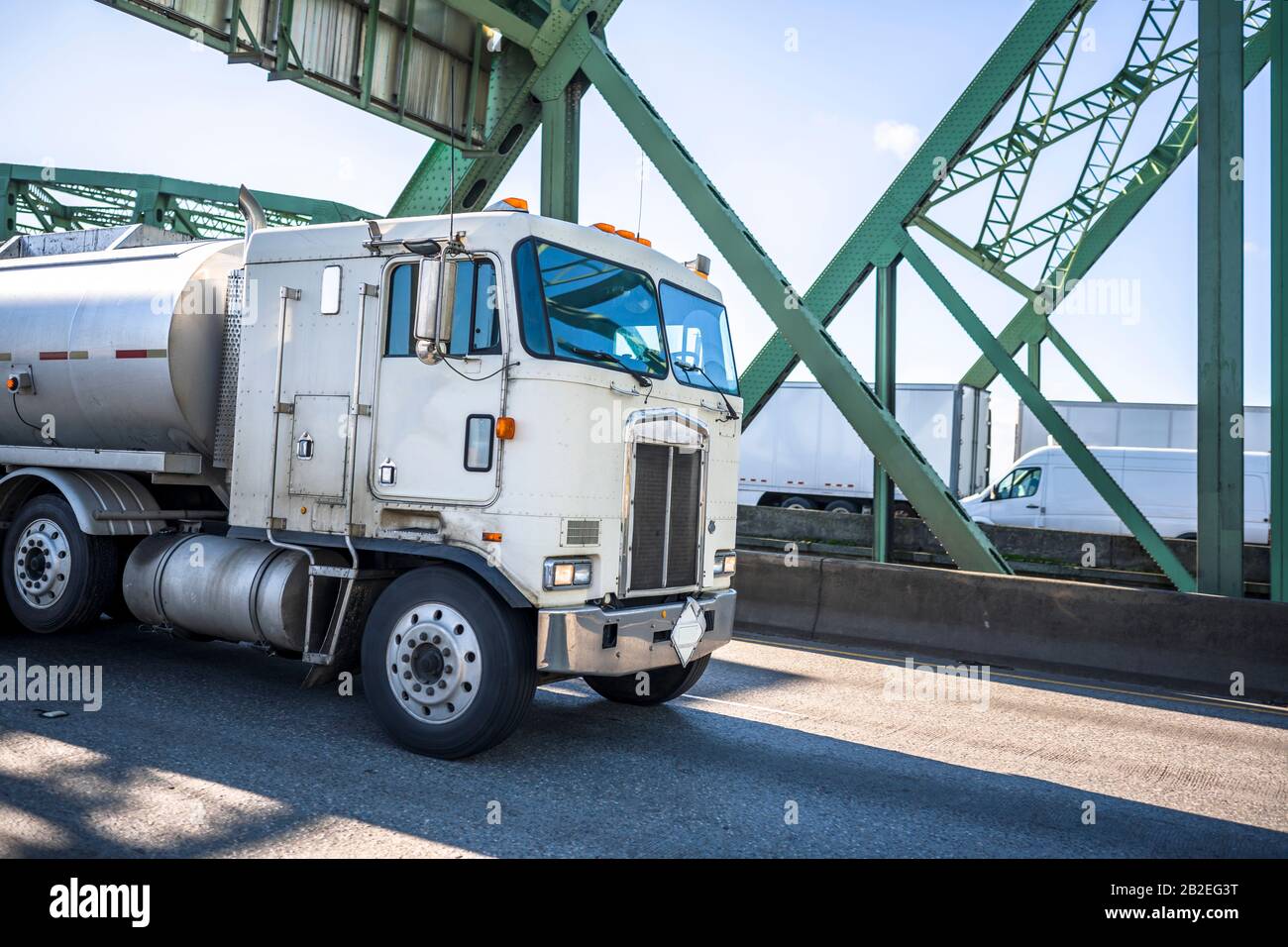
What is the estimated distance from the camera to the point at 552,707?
7.34 m

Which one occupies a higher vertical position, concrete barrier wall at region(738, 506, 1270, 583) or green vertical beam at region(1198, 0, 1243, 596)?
Answer: green vertical beam at region(1198, 0, 1243, 596)

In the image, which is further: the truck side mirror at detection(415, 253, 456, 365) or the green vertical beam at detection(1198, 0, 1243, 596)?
the green vertical beam at detection(1198, 0, 1243, 596)

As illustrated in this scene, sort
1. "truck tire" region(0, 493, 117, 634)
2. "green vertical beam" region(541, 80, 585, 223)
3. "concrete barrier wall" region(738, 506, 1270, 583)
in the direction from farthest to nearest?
"concrete barrier wall" region(738, 506, 1270, 583) < "green vertical beam" region(541, 80, 585, 223) < "truck tire" region(0, 493, 117, 634)

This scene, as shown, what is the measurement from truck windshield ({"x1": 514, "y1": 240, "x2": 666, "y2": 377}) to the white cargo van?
15160 millimetres

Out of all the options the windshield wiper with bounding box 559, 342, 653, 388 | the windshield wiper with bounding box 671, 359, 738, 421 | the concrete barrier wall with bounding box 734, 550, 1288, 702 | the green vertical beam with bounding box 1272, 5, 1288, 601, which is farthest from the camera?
the green vertical beam with bounding box 1272, 5, 1288, 601

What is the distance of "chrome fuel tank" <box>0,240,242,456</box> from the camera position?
24.0ft

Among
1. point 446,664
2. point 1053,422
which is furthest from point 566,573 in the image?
point 1053,422

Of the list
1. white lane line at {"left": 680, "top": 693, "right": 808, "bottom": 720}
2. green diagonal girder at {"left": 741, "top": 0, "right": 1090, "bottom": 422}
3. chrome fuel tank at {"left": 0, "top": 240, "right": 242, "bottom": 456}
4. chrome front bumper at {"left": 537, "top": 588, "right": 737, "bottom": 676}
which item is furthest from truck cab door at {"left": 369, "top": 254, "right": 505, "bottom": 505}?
green diagonal girder at {"left": 741, "top": 0, "right": 1090, "bottom": 422}

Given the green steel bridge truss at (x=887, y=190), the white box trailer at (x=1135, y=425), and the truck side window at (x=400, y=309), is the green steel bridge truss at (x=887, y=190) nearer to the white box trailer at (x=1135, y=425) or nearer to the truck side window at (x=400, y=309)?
the truck side window at (x=400, y=309)

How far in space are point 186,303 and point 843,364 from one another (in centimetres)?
658

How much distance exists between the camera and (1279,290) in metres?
9.37

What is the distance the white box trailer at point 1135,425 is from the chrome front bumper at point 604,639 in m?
19.0

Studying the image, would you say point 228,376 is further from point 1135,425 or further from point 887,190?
point 1135,425

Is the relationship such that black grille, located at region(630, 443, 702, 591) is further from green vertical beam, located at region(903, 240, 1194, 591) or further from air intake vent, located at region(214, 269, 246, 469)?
green vertical beam, located at region(903, 240, 1194, 591)
